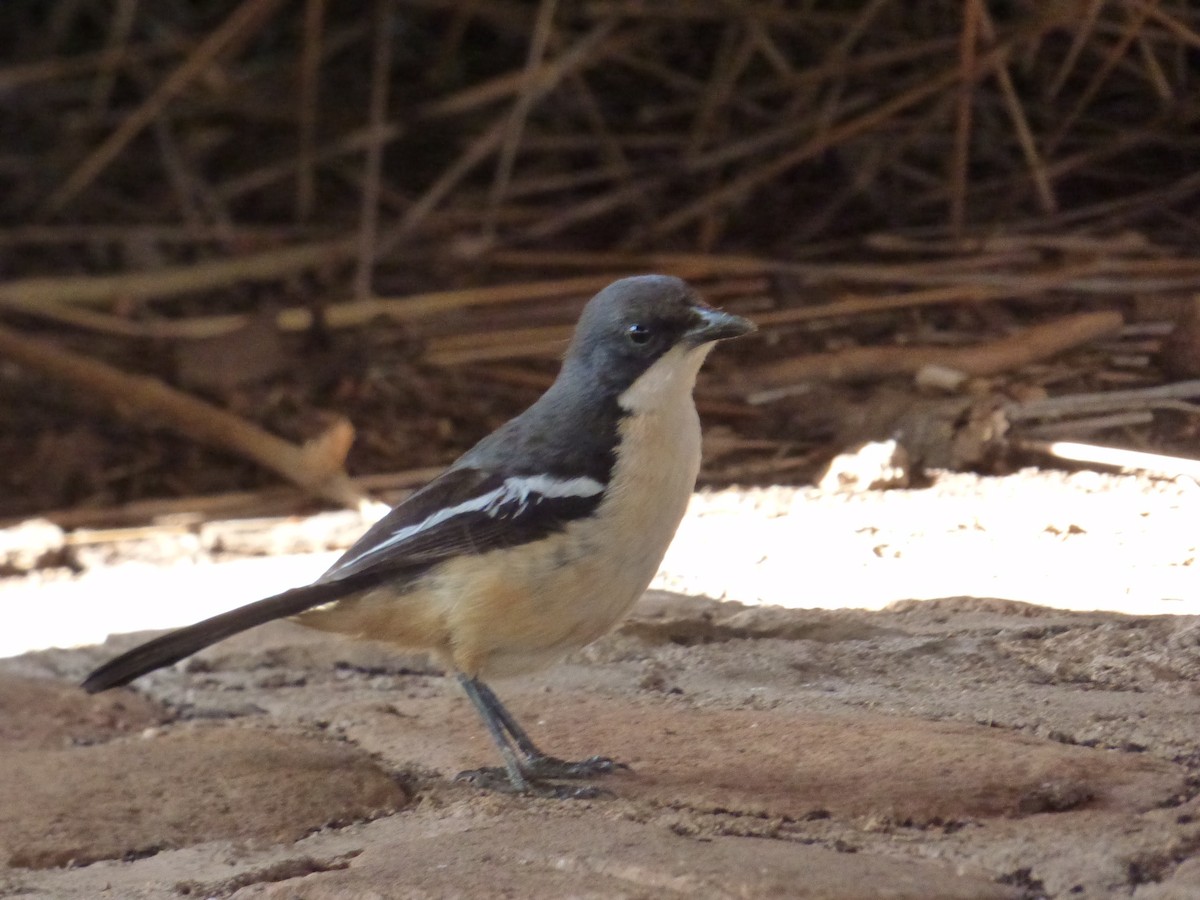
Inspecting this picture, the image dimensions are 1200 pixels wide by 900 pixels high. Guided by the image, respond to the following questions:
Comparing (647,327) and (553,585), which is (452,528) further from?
(647,327)

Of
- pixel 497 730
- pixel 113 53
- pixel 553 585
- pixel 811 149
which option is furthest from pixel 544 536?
pixel 113 53

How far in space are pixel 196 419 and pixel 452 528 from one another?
2480 millimetres

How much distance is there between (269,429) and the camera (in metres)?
4.83

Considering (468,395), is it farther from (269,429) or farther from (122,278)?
(122,278)

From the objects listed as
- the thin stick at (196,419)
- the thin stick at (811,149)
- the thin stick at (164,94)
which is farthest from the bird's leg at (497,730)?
the thin stick at (164,94)

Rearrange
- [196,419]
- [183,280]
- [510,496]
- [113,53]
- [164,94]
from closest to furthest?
[510,496]
[196,419]
[183,280]
[164,94]
[113,53]

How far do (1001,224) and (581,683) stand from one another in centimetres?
177

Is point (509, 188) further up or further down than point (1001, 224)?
further up

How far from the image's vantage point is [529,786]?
2.29 meters

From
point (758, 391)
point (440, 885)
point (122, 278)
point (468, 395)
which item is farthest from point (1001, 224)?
point (122, 278)

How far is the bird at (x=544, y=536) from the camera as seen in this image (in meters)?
2.41

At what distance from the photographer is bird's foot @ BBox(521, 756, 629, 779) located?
2.29 m

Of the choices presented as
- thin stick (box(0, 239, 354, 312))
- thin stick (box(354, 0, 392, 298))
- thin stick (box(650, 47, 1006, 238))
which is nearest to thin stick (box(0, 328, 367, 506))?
thin stick (box(0, 239, 354, 312))

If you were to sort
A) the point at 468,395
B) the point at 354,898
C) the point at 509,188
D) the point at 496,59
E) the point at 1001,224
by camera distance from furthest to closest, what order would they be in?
the point at 496,59 < the point at 509,188 < the point at 468,395 < the point at 1001,224 < the point at 354,898
